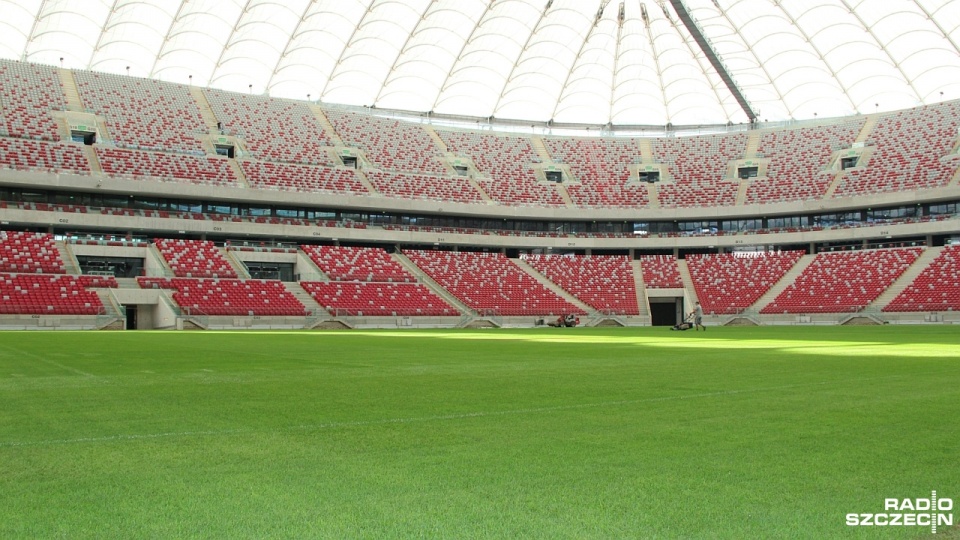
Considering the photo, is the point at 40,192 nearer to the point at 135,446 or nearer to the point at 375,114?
the point at 375,114

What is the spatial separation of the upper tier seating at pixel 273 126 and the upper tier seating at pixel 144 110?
2.90 m

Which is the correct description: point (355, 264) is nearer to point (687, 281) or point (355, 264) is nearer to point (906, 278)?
point (687, 281)

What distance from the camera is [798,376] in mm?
13578

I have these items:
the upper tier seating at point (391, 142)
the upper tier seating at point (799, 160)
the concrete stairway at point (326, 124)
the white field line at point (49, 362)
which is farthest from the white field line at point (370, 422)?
the concrete stairway at point (326, 124)

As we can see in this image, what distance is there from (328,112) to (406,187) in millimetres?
14532

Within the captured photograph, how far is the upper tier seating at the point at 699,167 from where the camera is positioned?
262ft

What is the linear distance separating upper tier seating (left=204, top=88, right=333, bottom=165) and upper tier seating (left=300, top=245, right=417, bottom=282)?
1203 centimetres

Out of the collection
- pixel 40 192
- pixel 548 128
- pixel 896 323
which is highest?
pixel 548 128

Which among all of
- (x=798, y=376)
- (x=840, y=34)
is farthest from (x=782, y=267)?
(x=798, y=376)

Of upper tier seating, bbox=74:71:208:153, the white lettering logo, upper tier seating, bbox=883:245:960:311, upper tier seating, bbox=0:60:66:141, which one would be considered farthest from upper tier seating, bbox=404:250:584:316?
the white lettering logo

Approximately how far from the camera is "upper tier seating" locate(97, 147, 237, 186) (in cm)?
6284

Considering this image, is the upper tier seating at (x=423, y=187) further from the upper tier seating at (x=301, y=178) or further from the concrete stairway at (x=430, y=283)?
the concrete stairway at (x=430, y=283)

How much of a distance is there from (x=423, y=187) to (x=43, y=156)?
1270 inches

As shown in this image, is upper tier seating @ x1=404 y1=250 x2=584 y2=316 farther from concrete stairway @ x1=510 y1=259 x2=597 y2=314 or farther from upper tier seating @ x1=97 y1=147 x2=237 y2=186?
upper tier seating @ x1=97 y1=147 x2=237 y2=186
